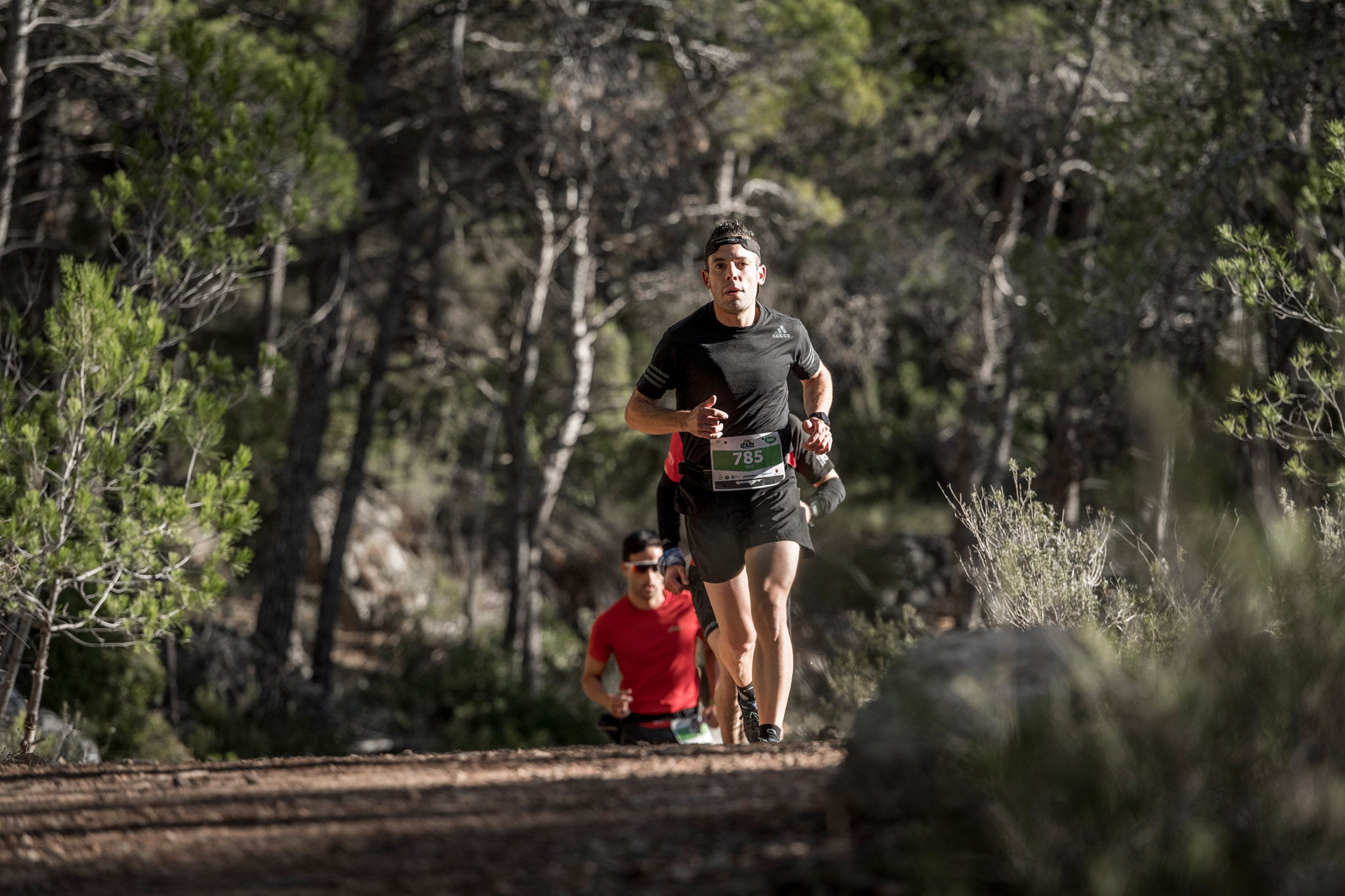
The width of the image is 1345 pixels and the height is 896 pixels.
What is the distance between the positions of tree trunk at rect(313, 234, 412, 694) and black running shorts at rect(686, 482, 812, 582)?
10691mm

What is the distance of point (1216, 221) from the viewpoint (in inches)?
395

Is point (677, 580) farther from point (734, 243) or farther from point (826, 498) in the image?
point (734, 243)

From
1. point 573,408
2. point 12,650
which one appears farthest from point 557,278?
point 12,650

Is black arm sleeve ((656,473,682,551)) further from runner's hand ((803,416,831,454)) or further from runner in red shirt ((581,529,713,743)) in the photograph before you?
runner in red shirt ((581,529,713,743))

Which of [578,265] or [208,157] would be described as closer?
[208,157]

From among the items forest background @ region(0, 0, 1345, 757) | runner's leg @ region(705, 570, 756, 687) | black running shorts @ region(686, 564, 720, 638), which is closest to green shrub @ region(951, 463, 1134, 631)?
forest background @ region(0, 0, 1345, 757)

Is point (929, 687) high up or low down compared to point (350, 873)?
up

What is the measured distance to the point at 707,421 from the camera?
4605 millimetres

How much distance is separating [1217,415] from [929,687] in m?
5.59

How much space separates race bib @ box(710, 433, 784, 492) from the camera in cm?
489

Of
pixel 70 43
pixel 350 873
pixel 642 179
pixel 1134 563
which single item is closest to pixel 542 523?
pixel 642 179

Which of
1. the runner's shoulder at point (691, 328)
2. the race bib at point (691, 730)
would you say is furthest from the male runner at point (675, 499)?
the race bib at point (691, 730)

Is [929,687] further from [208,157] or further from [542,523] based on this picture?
[542,523]

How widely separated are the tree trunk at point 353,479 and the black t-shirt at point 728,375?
34.6ft
